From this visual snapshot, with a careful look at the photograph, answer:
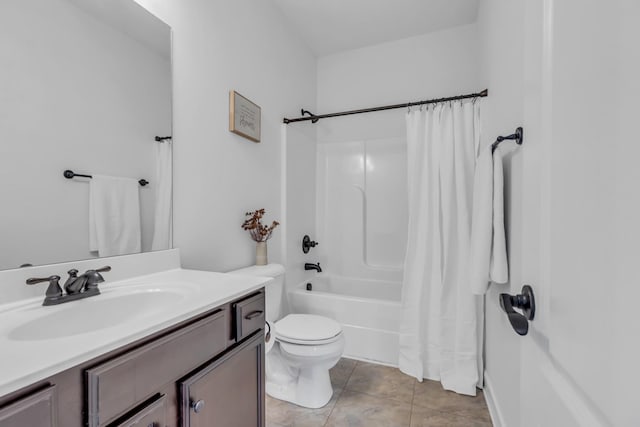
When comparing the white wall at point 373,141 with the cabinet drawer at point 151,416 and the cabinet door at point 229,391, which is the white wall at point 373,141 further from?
the cabinet drawer at point 151,416

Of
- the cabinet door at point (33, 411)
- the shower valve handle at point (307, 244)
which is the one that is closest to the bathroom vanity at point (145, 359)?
the cabinet door at point (33, 411)

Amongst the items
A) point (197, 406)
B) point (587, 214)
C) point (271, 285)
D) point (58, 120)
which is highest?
point (58, 120)

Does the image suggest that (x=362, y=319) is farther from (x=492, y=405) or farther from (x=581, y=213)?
(x=581, y=213)

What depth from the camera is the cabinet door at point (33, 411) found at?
0.47 metres

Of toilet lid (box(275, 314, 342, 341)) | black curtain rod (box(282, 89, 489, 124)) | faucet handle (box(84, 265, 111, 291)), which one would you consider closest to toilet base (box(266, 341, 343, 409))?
toilet lid (box(275, 314, 342, 341))

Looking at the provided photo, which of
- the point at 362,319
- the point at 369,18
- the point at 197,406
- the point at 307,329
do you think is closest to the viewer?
the point at 197,406

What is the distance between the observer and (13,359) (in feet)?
1.74

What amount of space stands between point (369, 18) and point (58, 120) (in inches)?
91.7

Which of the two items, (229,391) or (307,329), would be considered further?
(307,329)

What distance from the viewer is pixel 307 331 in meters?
1.67

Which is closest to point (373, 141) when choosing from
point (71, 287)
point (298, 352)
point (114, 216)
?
point (298, 352)

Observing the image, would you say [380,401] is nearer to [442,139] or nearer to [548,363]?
[548,363]

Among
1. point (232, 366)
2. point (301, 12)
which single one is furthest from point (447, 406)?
point (301, 12)

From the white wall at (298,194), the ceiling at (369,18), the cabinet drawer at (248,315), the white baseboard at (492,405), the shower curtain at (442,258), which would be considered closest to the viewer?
the cabinet drawer at (248,315)
